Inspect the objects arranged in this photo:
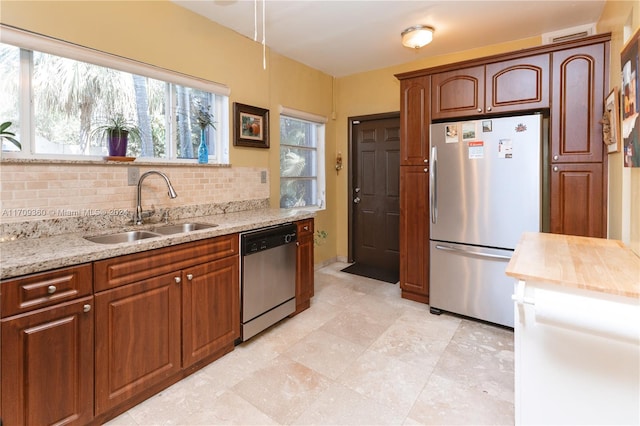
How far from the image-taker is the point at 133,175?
2.26 m

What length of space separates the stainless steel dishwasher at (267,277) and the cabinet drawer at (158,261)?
0.16 m

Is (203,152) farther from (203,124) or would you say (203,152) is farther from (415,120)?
(415,120)

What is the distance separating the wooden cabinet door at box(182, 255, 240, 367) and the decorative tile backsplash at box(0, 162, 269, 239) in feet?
2.34

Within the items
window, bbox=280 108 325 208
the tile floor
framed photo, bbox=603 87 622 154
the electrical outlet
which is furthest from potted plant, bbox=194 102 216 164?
framed photo, bbox=603 87 622 154

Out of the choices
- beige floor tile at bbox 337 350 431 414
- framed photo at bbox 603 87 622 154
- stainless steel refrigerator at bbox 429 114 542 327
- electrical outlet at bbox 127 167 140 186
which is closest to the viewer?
beige floor tile at bbox 337 350 431 414

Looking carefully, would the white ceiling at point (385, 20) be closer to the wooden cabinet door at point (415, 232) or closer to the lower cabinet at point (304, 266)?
the wooden cabinet door at point (415, 232)

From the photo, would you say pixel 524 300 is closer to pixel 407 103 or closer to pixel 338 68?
pixel 407 103

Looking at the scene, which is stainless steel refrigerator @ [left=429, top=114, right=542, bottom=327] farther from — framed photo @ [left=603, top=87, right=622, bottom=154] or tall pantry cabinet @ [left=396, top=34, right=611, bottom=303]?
A: framed photo @ [left=603, top=87, right=622, bottom=154]

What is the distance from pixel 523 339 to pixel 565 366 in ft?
0.54

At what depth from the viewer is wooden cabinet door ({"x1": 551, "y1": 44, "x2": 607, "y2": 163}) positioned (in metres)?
2.28

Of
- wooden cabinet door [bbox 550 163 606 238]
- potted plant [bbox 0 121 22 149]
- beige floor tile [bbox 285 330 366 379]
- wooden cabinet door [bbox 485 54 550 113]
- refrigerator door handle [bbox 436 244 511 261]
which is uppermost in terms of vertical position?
wooden cabinet door [bbox 485 54 550 113]

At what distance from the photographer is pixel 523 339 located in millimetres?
1346

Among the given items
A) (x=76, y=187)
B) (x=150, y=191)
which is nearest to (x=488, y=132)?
(x=150, y=191)

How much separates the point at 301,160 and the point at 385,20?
1885 mm
